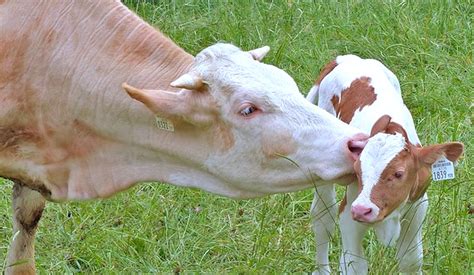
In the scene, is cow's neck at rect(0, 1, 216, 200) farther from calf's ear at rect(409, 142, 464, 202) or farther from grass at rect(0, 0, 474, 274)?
calf's ear at rect(409, 142, 464, 202)

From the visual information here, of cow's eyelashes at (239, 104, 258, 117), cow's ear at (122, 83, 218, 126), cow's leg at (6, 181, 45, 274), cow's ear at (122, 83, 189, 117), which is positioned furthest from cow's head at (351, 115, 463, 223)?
cow's leg at (6, 181, 45, 274)

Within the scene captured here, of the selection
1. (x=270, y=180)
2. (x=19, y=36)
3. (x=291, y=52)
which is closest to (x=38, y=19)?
(x=19, y=36)

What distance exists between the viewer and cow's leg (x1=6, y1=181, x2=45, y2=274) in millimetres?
5723

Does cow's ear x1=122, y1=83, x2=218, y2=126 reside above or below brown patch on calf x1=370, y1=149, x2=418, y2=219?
above

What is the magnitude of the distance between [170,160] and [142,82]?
1.06 feet

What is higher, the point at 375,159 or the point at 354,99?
the point at 375,159

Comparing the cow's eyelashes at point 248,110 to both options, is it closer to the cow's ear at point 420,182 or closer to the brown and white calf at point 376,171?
the brown and white calf at point 376,171

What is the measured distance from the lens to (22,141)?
16.4 feet

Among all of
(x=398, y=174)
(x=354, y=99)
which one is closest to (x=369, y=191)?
(x=398, y=174)

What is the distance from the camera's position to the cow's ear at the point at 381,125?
5149 mm

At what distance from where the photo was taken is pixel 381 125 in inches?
204

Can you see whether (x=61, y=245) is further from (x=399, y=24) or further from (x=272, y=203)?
(x=399, y=24)

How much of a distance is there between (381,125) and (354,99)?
68 cm

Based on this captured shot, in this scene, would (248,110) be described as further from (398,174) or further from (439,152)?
(439,152)
